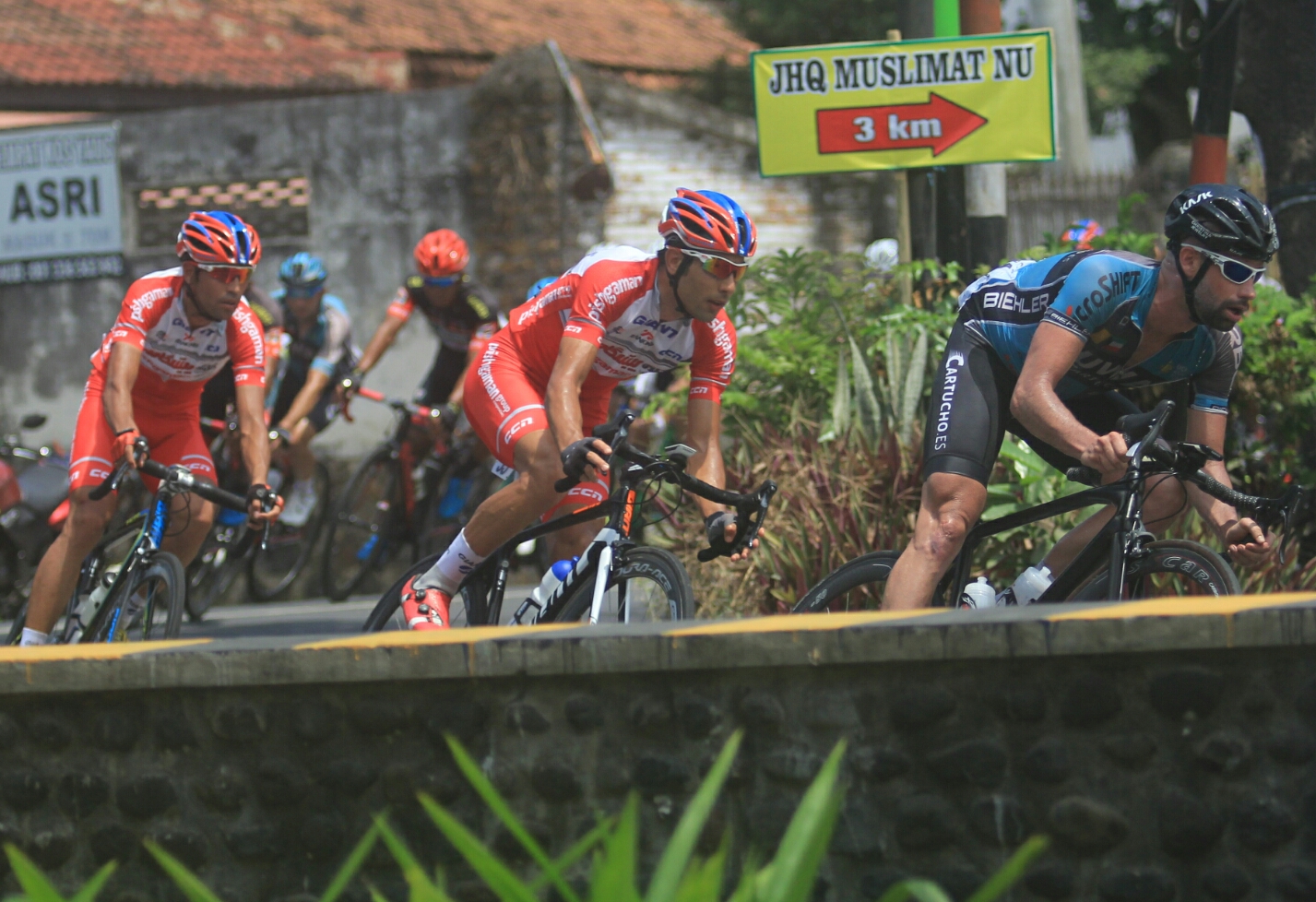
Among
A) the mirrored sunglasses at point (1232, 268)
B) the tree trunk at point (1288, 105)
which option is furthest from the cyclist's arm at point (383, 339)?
the mirrored sunglasses at point (1232, 268)

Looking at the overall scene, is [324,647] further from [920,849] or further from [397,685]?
[920,849]

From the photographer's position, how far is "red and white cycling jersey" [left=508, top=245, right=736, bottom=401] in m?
5.80

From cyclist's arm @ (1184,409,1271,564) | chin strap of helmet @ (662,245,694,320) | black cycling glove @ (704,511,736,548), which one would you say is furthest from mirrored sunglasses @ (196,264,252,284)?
cyclist's arm @ (1184,409,1271,564)

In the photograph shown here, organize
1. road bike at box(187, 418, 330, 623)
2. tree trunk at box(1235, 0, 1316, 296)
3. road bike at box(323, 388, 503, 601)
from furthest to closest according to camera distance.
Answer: road bike at box(323, 388, 503, 601), road bike at box(187, 418, 330, 623), tree trunk at box(1235, 0, 1316, 296)

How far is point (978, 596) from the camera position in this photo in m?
5.43

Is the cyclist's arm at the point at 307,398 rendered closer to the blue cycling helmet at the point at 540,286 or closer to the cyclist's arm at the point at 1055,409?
the blue cycling helmet at the point at 540,286

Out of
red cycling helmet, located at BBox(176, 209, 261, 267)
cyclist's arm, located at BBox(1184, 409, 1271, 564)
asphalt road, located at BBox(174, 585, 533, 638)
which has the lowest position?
asphalt road, located at BBox(174, 585, 533, 638)

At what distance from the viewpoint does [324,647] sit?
399 centimetres

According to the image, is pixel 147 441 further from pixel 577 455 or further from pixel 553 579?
pixel 577 455

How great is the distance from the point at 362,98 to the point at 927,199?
22.1 feet

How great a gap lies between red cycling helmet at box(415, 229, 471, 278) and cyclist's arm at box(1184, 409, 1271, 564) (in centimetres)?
590

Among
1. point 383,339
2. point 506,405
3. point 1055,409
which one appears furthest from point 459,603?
point 383,339

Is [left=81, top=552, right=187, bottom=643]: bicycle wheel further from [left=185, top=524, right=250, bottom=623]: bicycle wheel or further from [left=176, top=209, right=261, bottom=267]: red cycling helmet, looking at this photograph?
[left=185, top=524, right=250, bottom=623]: bicycle wheel

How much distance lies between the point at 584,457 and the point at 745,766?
1.75 m
